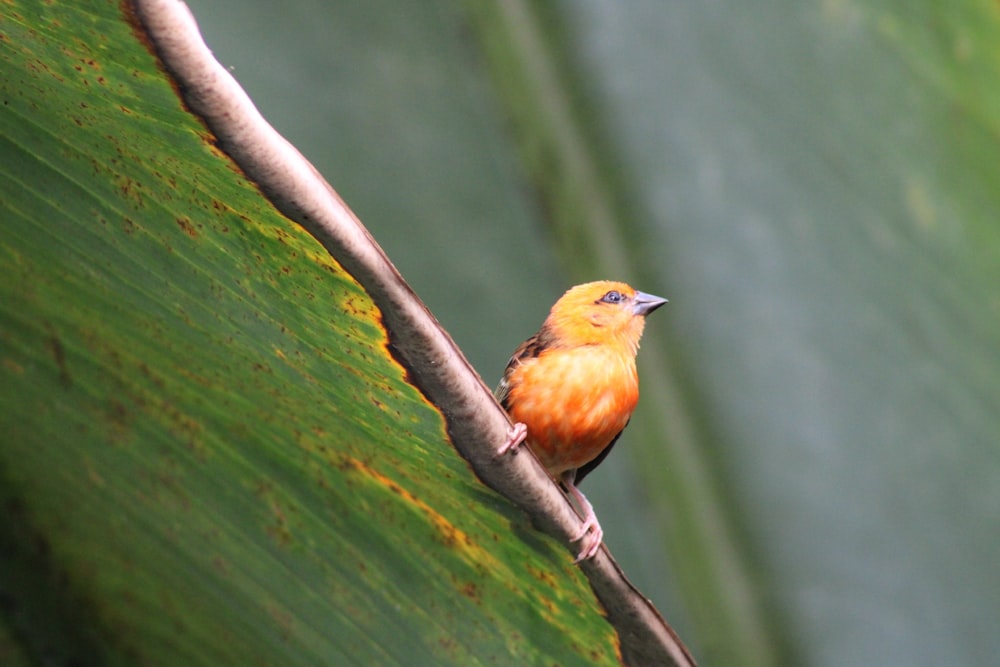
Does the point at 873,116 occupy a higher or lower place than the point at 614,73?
higher

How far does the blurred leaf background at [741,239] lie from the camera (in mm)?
1382

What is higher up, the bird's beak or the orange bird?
the bird's beak

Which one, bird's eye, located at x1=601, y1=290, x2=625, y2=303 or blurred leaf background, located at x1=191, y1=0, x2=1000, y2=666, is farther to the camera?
bird's eye, located at x1=601, y1=290, x2=625, y2=303

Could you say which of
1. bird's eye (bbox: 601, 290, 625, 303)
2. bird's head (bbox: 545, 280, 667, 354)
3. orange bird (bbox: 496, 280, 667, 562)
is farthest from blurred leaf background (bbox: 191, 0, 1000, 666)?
bird's eye (bbox: 601, 290, 625, 303)

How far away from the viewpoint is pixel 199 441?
99cm

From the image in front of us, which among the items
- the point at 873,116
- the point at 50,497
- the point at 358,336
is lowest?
the point at 50,497

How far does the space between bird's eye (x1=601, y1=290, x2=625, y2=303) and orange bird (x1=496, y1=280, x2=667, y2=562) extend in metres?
0.10

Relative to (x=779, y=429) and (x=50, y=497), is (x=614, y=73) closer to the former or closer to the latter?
(x=779, y=429)

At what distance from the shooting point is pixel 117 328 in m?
0.95

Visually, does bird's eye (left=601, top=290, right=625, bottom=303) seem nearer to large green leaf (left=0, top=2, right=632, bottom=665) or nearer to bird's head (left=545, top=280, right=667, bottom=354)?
bird's head (left=545, top=280, right=667, bottom=354)

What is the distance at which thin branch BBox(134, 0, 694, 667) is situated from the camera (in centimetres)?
75

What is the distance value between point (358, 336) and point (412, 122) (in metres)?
0.92

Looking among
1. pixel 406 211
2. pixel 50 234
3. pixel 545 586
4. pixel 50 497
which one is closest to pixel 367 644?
pixel 545 586

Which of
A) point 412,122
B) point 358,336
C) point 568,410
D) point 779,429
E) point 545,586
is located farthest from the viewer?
point 568,410
